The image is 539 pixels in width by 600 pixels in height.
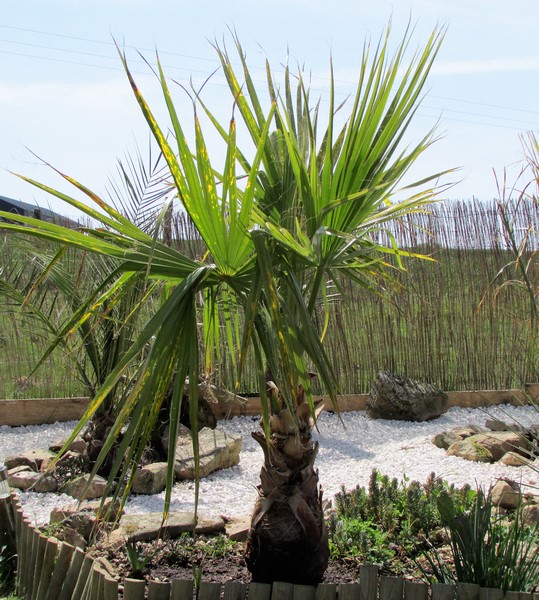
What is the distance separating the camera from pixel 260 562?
2.76 metres

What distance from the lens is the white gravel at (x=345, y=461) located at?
4.49m

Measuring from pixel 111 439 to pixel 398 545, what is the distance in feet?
5.56

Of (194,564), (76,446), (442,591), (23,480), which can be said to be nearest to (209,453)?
(76,446)

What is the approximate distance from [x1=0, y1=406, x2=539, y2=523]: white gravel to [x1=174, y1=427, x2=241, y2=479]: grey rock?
70 mm

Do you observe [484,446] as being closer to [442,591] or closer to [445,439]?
[445,439]

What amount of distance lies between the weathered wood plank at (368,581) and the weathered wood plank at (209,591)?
1.60 feet

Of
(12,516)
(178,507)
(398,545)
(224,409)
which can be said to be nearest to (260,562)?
(398,545)

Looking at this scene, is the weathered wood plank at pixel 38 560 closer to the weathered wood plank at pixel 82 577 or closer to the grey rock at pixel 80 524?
the weathered wood plank at pixel 82 577

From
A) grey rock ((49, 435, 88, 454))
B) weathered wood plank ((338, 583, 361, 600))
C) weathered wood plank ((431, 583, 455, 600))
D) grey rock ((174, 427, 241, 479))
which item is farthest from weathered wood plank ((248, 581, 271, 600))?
grey rock ((49, 435, 88, 454))

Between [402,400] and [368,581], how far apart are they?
4354 millimetres

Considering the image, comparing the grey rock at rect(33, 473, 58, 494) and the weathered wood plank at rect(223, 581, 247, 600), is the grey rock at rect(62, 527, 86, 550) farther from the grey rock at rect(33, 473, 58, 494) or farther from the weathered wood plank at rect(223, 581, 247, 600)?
the grey rock at rect(33, 473, 58, 494)

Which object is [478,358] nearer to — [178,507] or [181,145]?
[178,507]

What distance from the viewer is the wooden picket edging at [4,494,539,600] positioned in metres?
2.42

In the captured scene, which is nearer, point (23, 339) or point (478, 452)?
point (478, 452)
